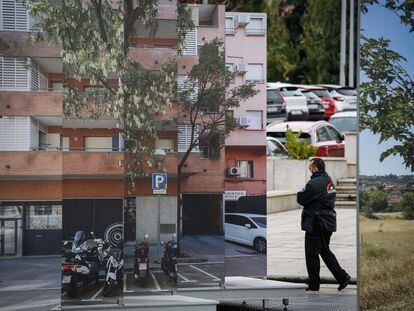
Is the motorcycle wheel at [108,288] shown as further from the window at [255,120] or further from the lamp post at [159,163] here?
the window at [255,120]

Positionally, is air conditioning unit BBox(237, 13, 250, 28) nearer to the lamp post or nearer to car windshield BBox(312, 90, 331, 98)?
the lamp post

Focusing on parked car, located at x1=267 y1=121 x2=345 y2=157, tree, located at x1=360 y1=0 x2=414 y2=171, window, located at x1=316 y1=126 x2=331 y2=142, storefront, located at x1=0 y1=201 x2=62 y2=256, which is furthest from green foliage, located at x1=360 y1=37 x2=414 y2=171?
window, located at x1=316 y1=126 x2=331 y2=142

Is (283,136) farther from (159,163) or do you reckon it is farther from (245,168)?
(159,163)

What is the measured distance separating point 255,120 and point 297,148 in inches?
593

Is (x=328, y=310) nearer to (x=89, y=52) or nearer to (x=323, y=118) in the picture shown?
(x=89, y=52)

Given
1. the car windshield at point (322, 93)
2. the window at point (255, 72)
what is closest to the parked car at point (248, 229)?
the window at point (255, 72)

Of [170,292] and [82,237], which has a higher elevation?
[82,237]

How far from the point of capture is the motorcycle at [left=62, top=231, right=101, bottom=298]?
5.71 m

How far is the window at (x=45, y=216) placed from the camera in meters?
5.87

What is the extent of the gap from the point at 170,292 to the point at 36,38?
73.6 inches

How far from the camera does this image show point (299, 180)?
21.7m

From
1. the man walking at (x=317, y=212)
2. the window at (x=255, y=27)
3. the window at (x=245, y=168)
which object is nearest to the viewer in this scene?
the window at (x=245, y=168)

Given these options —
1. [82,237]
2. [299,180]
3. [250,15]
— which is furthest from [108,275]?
[299,180]

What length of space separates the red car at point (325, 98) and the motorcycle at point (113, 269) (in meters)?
24.2
